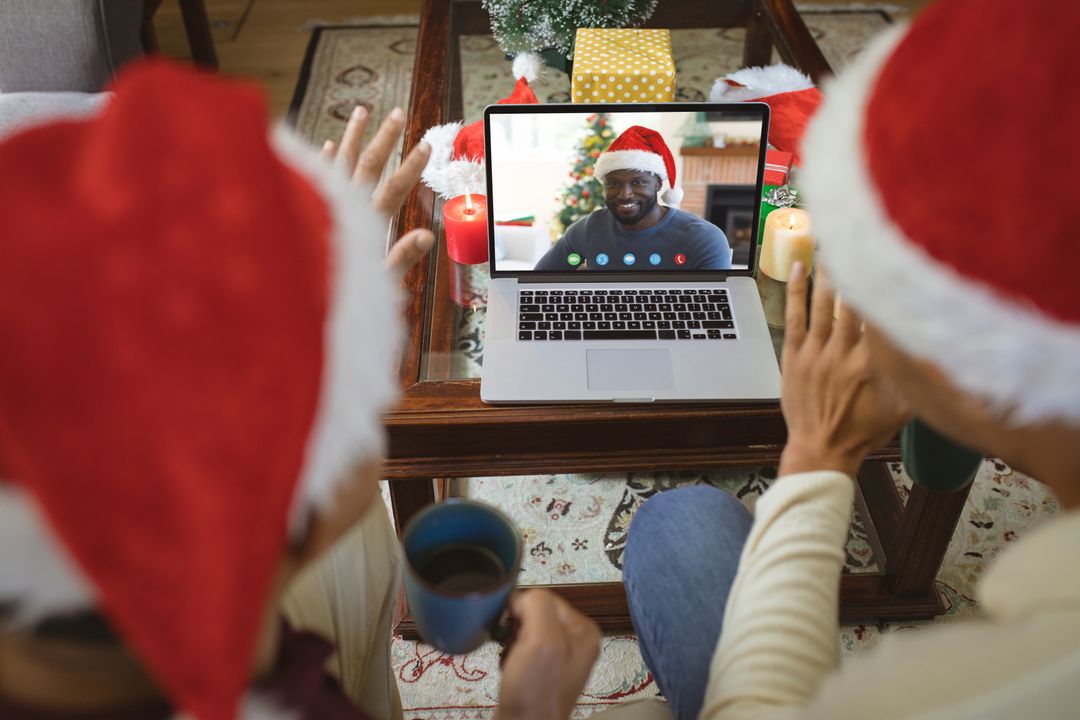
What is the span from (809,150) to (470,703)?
3.21 ft

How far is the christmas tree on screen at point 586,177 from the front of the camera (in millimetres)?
1115

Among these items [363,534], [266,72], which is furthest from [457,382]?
[266,72]

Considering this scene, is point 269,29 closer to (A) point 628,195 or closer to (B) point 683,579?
(A) point 628,195

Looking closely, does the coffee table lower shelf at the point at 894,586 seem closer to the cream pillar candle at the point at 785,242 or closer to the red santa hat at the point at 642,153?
the cream pillar candle at the point at 785,242

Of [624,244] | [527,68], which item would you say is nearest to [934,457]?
[624,244]

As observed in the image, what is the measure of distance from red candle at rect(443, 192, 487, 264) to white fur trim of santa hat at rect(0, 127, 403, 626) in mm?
709

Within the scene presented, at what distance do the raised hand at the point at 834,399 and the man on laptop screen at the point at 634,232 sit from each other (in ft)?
1.15

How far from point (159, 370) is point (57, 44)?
1678 mm

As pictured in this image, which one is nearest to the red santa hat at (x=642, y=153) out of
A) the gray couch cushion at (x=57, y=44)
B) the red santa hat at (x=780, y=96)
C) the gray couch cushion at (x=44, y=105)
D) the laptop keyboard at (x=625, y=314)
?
Result: the laptop keyboard at (x=625, y=314)

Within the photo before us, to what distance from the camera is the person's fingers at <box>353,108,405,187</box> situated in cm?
94

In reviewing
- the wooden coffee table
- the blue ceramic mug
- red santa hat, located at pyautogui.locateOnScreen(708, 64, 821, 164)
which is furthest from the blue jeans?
red santa hat, located at pyautogui.locateOnScreen(708, 64, 821, 164)

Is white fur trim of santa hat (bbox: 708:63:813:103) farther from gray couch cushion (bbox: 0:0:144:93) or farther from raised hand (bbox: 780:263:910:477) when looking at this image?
gray couch cushion (bbox: 0:0:144:93)

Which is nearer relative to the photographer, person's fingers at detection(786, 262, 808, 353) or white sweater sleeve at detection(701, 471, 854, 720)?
white sweater sleeve at detection(701, 471, 854, 720)

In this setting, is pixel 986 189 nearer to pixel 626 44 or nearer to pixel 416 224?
pixel 416 224
